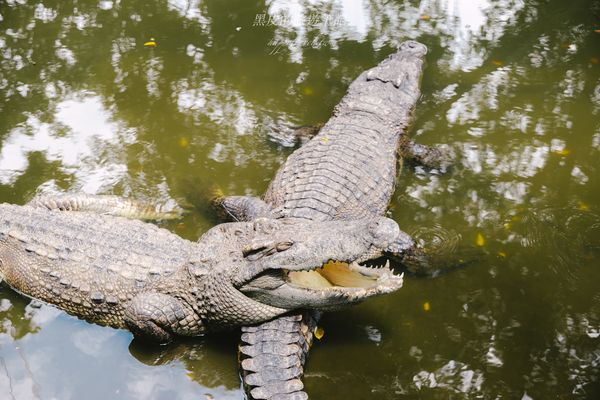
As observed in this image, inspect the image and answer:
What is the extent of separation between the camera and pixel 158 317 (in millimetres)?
3635

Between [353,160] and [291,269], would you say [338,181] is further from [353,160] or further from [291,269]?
[291,269]

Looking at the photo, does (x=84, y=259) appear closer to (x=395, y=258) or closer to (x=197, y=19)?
(x=395, y=258)

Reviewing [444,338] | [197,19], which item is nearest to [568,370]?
[444,338]

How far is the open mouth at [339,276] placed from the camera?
11.9 ft

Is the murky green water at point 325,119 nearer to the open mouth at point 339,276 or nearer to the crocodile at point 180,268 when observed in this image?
the crocodile at point 180,268

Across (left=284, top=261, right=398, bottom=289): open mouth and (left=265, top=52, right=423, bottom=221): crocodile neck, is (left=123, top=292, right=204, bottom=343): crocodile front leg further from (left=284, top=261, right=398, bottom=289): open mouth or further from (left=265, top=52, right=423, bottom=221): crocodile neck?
(left=265, top=52, right=423, bottom=221): crocodile neck

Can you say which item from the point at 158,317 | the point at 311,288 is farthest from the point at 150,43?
the point at 311,288

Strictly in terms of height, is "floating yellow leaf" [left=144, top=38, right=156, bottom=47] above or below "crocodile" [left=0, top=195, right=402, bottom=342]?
above

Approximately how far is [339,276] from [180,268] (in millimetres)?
1039

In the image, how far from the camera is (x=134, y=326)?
12.1 feet

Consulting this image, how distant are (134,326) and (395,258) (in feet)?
6.37

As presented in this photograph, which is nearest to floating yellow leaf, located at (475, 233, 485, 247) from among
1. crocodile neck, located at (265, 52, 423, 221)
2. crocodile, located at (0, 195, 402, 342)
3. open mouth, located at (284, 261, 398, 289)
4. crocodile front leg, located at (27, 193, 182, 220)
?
crocodile neck, located at (265, 52, 423, 221)

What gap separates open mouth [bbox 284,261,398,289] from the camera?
362cm

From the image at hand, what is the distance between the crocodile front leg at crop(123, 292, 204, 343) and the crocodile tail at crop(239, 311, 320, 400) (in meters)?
0.41
